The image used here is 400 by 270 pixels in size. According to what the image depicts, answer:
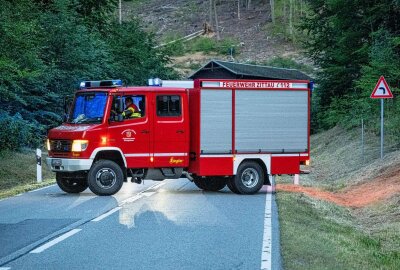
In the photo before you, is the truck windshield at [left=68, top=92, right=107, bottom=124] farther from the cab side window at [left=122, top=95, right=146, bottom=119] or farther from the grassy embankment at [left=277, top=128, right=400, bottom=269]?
the grassy embankment at [left=277, top=128, right=400, bottom=269]

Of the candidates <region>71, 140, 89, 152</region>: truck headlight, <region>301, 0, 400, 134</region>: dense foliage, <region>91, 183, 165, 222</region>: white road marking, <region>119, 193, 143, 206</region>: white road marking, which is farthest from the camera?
<region>301, 0, 400, 134</region>: dense foliage

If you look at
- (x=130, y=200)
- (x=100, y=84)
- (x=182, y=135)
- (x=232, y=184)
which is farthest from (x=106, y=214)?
(x=232, y=184)

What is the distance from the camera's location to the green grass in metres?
9.47

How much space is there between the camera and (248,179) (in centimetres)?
1914

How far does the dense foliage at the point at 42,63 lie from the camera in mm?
21734

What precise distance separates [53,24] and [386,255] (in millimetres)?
23874

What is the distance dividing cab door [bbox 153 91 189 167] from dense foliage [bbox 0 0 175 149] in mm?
4456

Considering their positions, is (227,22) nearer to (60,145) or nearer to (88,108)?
(88,108)

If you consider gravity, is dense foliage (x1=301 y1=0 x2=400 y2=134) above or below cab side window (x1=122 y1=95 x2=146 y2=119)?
above

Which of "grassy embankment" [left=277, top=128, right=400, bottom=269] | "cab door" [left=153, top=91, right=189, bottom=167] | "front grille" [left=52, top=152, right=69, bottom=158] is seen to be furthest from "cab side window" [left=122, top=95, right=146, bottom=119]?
"grassy embankment" [left=277, top=128, right=400, bottom=269]

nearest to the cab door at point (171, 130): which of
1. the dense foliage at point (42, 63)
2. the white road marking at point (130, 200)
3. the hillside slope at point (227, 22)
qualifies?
the white road marking at point (130, 200)

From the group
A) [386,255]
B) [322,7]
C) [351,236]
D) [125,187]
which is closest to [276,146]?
[125,187]

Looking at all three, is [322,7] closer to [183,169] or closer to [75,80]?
[75,80]

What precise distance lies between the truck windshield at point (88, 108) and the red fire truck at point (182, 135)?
0.08 feet
